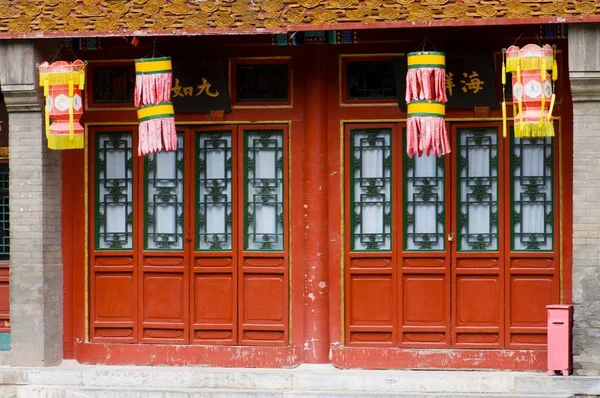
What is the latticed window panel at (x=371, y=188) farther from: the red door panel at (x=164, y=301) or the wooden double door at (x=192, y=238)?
the red door panel at (x=164, y=301)

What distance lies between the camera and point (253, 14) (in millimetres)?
13609

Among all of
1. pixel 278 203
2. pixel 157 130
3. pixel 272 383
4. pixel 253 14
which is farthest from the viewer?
pixel 278 203

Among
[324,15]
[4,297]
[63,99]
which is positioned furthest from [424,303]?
[4,297]

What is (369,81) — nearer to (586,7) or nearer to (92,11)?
(586,7)

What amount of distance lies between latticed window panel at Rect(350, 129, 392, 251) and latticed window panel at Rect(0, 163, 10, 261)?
13.3 feet

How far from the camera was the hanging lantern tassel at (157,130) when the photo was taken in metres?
13.8

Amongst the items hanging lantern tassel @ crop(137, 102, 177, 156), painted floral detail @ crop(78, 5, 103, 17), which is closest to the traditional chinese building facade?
painted floral detail @ crop(78, 5, 103, 17)

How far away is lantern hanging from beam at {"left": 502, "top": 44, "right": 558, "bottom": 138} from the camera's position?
1304cm

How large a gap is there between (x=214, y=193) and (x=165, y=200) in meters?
0.56

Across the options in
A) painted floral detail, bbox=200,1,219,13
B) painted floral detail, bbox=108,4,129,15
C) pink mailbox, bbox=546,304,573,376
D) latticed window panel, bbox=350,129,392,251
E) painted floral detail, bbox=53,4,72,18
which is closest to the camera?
pink mailbox, bbox=546,304,573,376

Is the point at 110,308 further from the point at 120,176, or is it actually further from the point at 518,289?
the point at 518,289

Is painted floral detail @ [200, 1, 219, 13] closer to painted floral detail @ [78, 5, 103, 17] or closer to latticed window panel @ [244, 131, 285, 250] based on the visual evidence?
painted floral detail @ [78, 5, 103, 17]

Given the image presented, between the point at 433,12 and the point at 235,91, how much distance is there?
8.33 ft

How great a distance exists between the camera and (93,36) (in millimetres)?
13797
